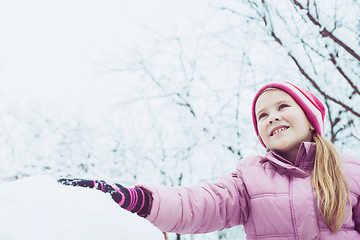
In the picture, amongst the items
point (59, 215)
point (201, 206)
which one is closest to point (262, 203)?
point (201, 206)

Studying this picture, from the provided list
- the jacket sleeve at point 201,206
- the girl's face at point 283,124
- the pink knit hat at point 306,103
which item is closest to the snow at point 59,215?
the jacket sleeve at point 201,206

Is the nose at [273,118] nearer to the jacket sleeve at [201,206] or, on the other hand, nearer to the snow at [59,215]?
the jacket sleeve at [201,206]

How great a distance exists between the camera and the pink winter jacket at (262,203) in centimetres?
130

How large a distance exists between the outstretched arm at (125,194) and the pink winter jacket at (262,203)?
40 mm

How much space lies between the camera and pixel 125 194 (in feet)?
3.79

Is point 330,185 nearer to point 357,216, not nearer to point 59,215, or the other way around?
point 357,216

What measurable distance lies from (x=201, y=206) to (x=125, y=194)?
0.45 m

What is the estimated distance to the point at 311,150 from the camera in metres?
1.52

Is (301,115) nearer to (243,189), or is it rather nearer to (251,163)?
(251,163)

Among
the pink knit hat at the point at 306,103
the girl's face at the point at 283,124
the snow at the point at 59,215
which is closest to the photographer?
the snow at the point at 59,215

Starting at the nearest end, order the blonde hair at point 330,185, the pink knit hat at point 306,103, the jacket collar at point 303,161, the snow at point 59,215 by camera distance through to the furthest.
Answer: the snow at point 59,215 < the blonde hair at point 330,185 < the jacket collar at point 303,161 < the pink knit hat at point 306,103

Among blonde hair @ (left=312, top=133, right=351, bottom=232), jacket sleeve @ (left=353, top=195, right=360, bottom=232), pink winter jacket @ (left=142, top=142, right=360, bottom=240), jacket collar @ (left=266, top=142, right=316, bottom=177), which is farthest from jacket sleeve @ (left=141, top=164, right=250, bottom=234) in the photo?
jacket sleeve @ (left=353, top=195, right=360, bottom=232)

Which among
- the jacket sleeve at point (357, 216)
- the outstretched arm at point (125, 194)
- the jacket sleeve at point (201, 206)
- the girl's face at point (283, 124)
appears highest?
the girl's face at point (283, 124)

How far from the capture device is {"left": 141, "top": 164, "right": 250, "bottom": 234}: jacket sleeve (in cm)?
131
